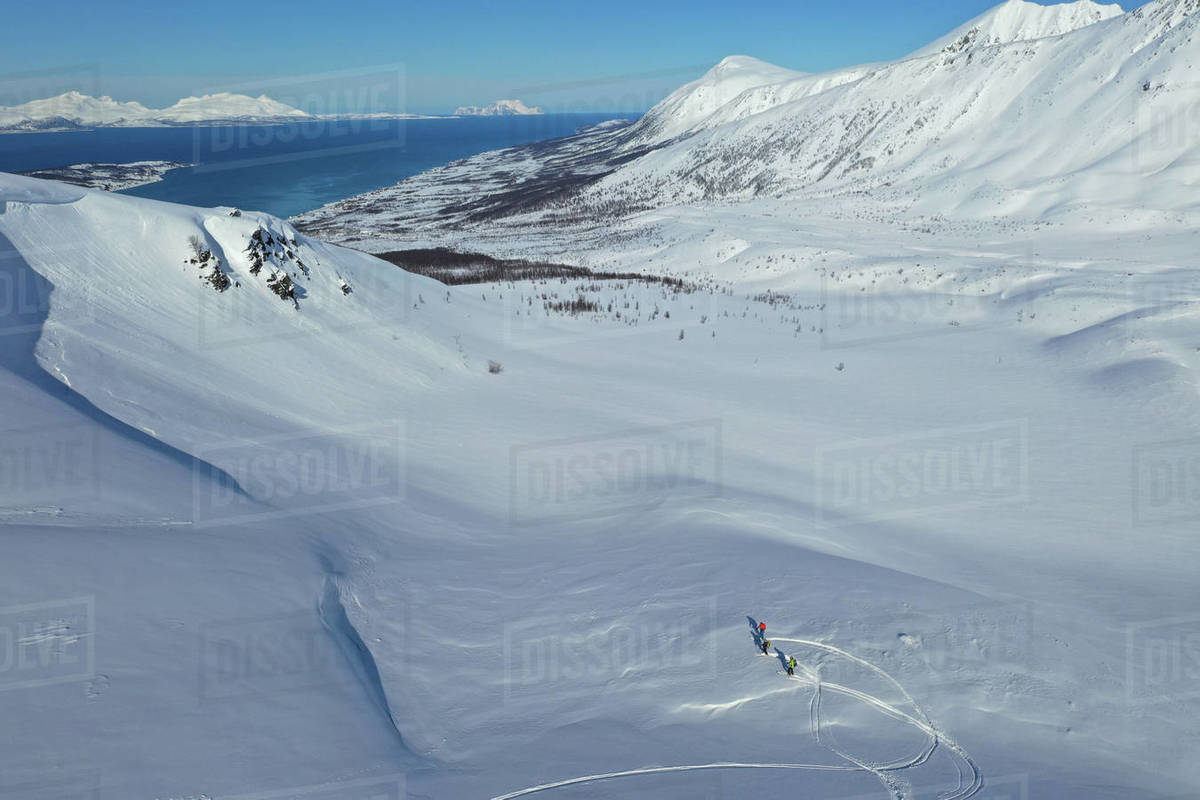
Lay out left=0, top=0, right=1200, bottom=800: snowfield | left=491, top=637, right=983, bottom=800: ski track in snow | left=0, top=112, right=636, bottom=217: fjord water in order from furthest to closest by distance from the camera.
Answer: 1. left=0, top=112, right=636, bottom=217: fjord water
2. left=0, top=0, right=1200, bottom=800: snowfield
3. left=491, top=637, right=983, bottom=800: ski track in snow

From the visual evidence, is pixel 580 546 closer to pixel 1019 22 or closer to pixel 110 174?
pixel 110 174

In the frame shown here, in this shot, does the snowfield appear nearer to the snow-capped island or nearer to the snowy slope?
the snowy slope

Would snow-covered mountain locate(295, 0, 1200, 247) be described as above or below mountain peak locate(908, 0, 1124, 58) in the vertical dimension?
below

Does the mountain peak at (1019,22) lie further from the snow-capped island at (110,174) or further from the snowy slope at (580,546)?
the snowy slope at (580,546)

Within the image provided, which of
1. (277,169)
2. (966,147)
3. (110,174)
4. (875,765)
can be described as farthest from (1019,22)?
(875,765)

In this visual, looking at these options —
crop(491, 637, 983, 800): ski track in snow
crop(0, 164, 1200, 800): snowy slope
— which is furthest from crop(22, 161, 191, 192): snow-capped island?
crop(491, 637, 983, 800): ski track in snow

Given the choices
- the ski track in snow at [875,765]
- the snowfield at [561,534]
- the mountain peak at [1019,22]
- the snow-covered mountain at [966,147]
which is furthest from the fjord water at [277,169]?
the mountain peak at [1019,22]

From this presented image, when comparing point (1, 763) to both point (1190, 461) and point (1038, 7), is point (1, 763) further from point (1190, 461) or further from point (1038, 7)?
point (1038, 7)

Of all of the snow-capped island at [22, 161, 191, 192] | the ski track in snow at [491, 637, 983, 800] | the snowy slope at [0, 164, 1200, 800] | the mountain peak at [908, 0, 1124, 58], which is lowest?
the ski track in snow at [491, 637, 983, 800]
